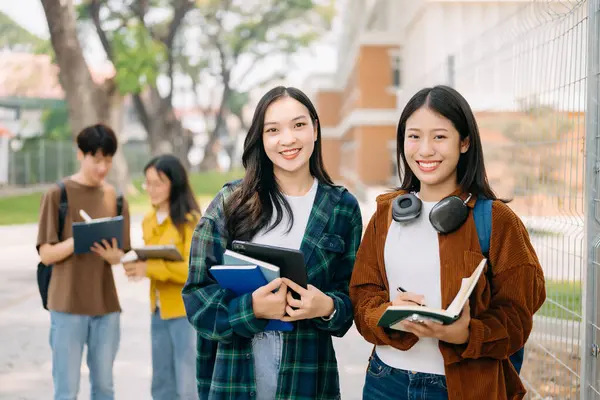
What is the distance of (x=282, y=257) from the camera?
2.70m

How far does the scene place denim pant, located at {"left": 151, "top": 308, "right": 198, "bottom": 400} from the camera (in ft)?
15.7

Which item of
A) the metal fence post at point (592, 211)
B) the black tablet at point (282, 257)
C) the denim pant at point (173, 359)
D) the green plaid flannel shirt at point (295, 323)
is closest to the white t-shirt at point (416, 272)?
the green plaid flannel shirt at point (295, 323)

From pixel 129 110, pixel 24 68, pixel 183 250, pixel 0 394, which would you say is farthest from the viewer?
pixel 129 110

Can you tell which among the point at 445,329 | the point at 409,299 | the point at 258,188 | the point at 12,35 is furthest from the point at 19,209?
the point at 12,35

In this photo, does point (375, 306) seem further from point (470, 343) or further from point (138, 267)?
point (138, 267)

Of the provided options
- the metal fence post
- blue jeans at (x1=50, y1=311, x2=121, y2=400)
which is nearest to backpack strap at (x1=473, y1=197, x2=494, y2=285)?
the metal fence post

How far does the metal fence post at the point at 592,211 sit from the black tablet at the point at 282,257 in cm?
159

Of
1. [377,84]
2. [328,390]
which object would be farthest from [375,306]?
[377,84]

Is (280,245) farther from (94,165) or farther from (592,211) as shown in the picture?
(94,165)

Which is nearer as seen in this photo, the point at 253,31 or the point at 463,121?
the point at 463,121

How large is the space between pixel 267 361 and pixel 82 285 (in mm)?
1867

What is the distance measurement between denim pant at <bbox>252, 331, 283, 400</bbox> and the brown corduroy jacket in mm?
408

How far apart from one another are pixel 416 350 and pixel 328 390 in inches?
18.7

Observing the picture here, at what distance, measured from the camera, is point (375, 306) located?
2.79 metres
